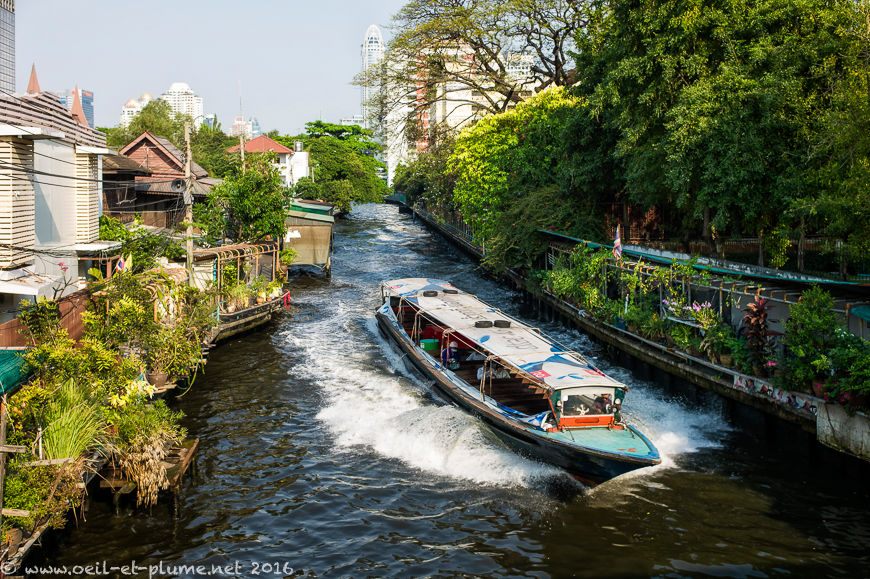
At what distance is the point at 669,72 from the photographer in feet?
79.0

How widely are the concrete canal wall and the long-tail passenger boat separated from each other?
15.0 feet

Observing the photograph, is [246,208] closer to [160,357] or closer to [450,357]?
[450,357]

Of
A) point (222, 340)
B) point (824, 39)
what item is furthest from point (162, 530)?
point (824, 39)

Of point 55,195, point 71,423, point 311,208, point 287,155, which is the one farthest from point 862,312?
point 287,155

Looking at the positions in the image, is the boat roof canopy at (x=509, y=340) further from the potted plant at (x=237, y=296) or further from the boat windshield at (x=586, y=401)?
the potted plant at (x=237, y=296)

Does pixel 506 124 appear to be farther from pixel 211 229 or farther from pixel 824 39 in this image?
pixel 824 39

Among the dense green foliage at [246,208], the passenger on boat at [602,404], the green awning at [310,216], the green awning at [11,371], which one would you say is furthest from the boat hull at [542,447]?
the green awning at [310,216]

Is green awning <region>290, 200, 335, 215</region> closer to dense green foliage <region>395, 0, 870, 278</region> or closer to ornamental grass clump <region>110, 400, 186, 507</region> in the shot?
dense green foliage <region>395, 0, 870, 278</region>

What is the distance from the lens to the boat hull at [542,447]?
14.6 m

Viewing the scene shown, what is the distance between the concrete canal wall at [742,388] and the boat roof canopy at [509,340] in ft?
12.1

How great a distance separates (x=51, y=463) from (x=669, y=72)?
21666 mm

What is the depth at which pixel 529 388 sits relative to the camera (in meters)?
19.6

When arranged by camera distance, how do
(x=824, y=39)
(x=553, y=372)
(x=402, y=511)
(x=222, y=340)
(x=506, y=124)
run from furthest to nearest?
(x=506, y=124)
(x=222, y=340)
(x=824, y=39)
(x=553, y=372)
(x=402, y=511)

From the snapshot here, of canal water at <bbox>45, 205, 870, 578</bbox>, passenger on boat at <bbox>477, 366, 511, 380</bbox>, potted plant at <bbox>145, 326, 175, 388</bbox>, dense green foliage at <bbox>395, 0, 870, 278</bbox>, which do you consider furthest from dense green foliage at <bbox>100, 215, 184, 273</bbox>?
dense green foliage at <bbox>395, 0, 870, 278</bbox>
